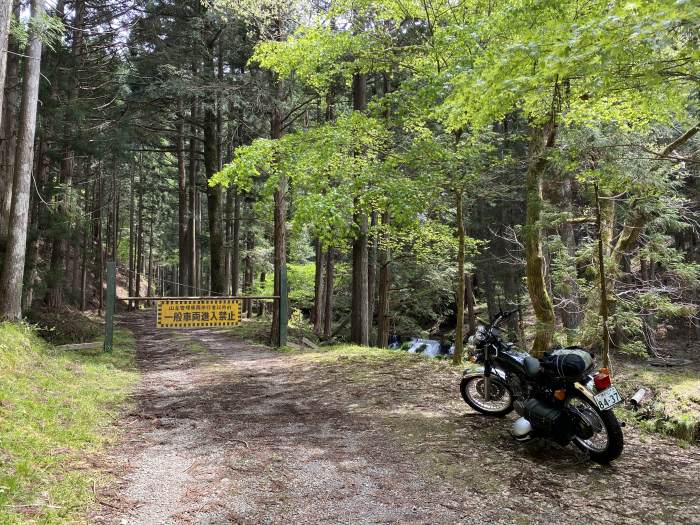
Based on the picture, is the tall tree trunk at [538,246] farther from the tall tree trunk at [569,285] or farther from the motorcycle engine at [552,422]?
the motorcycle engine at [552,422]

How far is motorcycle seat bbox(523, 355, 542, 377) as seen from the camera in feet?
14.6

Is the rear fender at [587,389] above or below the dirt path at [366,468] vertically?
above

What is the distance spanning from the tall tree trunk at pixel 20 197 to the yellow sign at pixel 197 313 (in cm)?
269

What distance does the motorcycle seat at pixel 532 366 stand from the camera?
4.45 metres

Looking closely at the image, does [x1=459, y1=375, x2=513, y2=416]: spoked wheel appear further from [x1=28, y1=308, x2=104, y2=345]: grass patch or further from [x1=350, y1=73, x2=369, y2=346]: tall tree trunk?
[x1=28, y1=308, x2=104, y2=345]: grass patch

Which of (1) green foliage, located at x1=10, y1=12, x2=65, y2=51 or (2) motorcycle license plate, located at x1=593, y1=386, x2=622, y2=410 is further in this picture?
(1) green foliage, located at x1=10, y1=12, x2=65, y2=51

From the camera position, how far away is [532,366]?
14.7ft

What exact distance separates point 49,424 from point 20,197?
657cm

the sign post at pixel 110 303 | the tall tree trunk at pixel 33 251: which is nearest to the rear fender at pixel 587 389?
the sign post at pixel 110 303

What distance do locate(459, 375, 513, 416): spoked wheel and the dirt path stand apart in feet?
0.43

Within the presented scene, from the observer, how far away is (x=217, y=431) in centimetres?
520

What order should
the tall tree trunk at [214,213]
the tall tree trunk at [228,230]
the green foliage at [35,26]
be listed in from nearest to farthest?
the green foliage at [35,26], the tall tree trunk at [214,213], the tall tree trunk at [228,230]

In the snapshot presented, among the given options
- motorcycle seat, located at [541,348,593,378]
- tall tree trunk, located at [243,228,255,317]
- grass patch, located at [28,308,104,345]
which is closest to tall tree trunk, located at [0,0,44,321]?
grass patch, located at [28,308,104,345]

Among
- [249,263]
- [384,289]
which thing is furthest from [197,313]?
[249,263]
